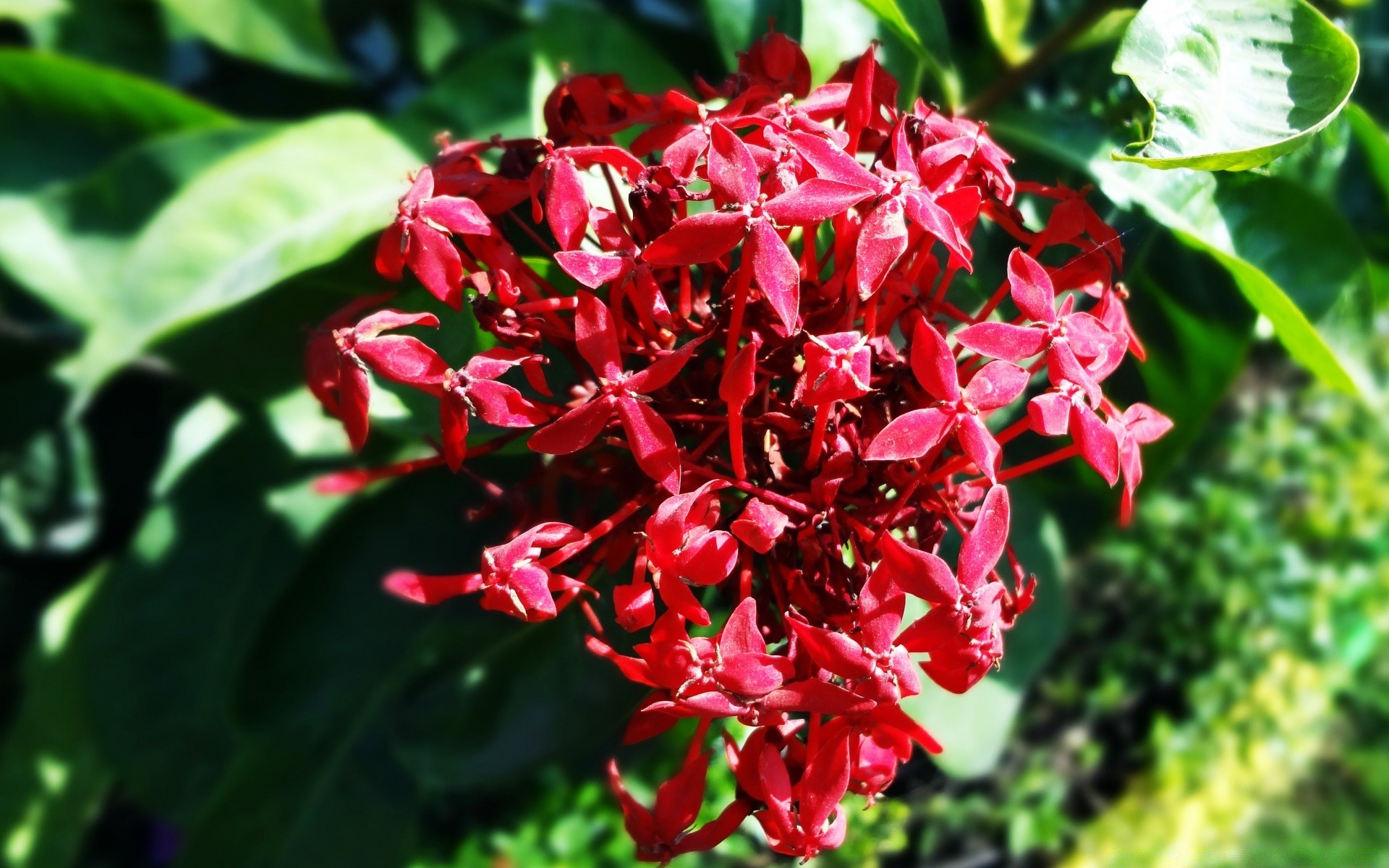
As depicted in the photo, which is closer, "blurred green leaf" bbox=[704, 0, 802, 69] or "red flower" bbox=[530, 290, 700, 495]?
"red flower" bbox=[530, 290, 700, 495]

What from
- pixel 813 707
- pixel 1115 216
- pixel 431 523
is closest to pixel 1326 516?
pixel 1115 216

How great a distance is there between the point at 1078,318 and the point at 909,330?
0.30 feet

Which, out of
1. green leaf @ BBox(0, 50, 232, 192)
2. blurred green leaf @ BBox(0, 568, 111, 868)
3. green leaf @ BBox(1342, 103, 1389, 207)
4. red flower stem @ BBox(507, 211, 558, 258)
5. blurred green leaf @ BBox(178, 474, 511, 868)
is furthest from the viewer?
blurred green leaf @ BBox(0, 568, 111, 868)

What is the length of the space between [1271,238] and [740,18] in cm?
39

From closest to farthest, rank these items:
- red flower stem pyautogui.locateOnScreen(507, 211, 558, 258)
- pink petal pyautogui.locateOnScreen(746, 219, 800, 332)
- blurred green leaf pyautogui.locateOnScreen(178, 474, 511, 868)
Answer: pink petal pyautogui.locateOnScreen(746, 219, 800, 332)
red flower stem pyautogui.locateOnScreen(507, 211, 558, 258)
blurred green leaf pyautogui.locateOnScreen(178, 474, 511, 868)

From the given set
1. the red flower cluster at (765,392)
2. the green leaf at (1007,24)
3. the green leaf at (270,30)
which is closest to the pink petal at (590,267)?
the red flower cluster at (765,392)

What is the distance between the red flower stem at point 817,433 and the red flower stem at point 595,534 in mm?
85

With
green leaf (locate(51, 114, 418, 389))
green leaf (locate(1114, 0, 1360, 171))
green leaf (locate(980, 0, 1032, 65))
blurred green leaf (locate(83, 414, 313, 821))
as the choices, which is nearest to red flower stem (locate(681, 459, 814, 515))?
green leaf (locate(1114, 0, 1360, 171))

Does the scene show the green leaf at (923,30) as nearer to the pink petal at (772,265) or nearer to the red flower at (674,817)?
the pink petal at (772,265)

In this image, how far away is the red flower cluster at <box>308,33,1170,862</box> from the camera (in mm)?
514

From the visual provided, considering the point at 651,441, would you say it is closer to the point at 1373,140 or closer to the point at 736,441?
the point at 736,441

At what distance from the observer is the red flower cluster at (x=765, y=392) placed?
514 millimetres

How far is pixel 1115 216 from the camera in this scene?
72 cm

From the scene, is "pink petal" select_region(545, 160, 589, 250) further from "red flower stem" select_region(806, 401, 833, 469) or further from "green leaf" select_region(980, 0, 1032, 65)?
"green leaf" select_region(980, 0, 1032, 65)
